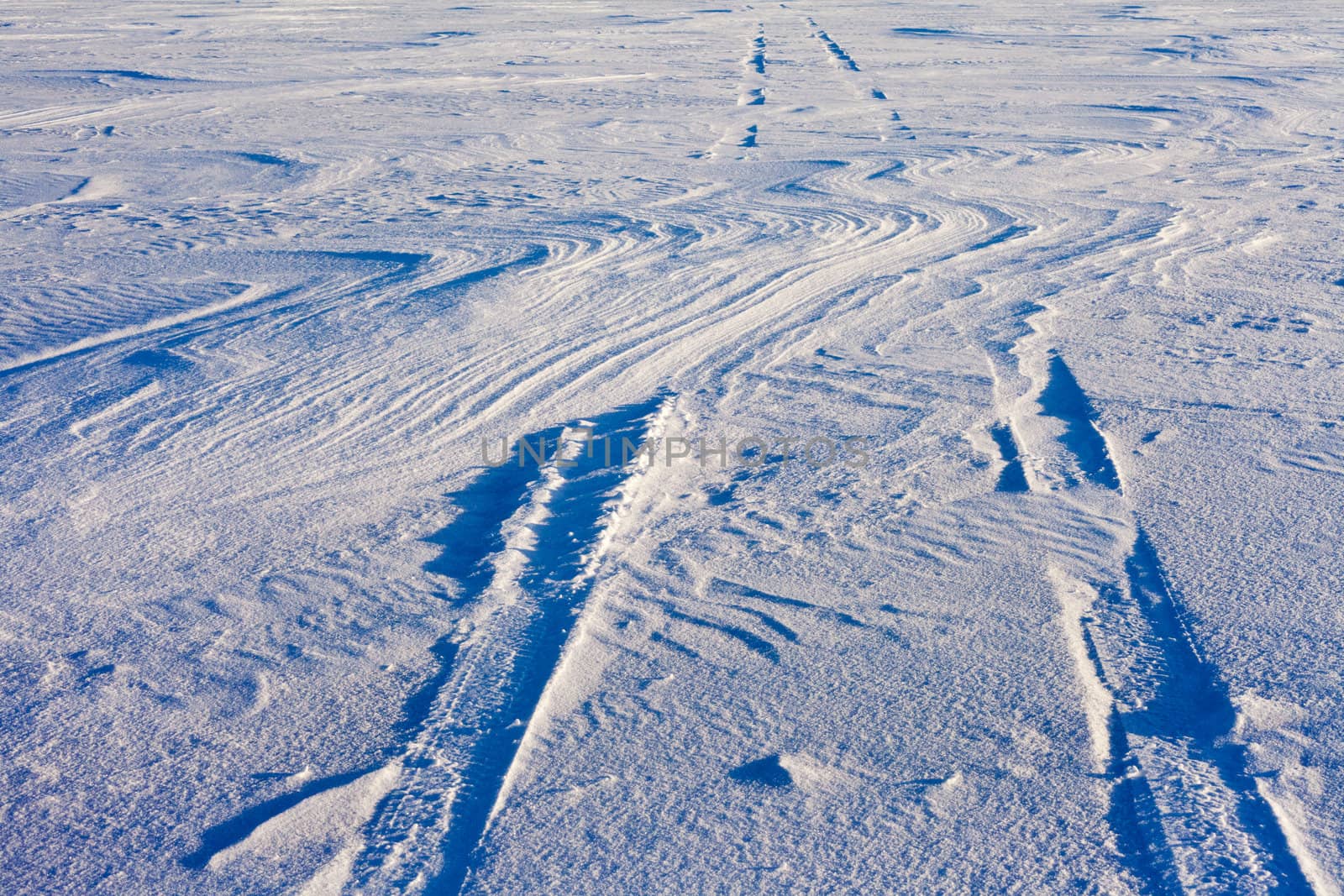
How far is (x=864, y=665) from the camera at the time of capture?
2.85 metres

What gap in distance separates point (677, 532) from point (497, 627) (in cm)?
72

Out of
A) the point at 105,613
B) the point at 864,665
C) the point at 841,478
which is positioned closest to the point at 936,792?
the point at 864,665

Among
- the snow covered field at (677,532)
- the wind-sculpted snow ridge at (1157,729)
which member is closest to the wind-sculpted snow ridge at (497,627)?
the snow covered field at (677,532)

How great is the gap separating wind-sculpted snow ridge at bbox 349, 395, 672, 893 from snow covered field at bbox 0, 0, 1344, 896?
14 millimetres

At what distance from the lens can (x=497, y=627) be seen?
303 cm

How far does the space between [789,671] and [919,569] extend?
2.17 ft

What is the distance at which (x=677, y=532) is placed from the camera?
3.48 meters

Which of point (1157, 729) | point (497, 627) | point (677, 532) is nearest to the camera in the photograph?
point (1157, 729)

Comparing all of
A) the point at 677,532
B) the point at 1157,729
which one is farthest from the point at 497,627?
the point at 1157,729

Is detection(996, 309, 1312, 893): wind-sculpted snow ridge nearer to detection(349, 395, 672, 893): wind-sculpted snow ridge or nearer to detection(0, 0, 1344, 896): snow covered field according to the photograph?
detection(0, 0, 1344, 896): snow covered field

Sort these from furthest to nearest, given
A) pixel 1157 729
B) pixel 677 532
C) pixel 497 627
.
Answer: pixel 677 532 → pixel 497 627 → pixel 1157 729

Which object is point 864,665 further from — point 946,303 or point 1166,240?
point 1166,240

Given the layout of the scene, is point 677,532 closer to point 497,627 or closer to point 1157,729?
point 497,627

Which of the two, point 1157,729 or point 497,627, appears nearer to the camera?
point 1157,729
